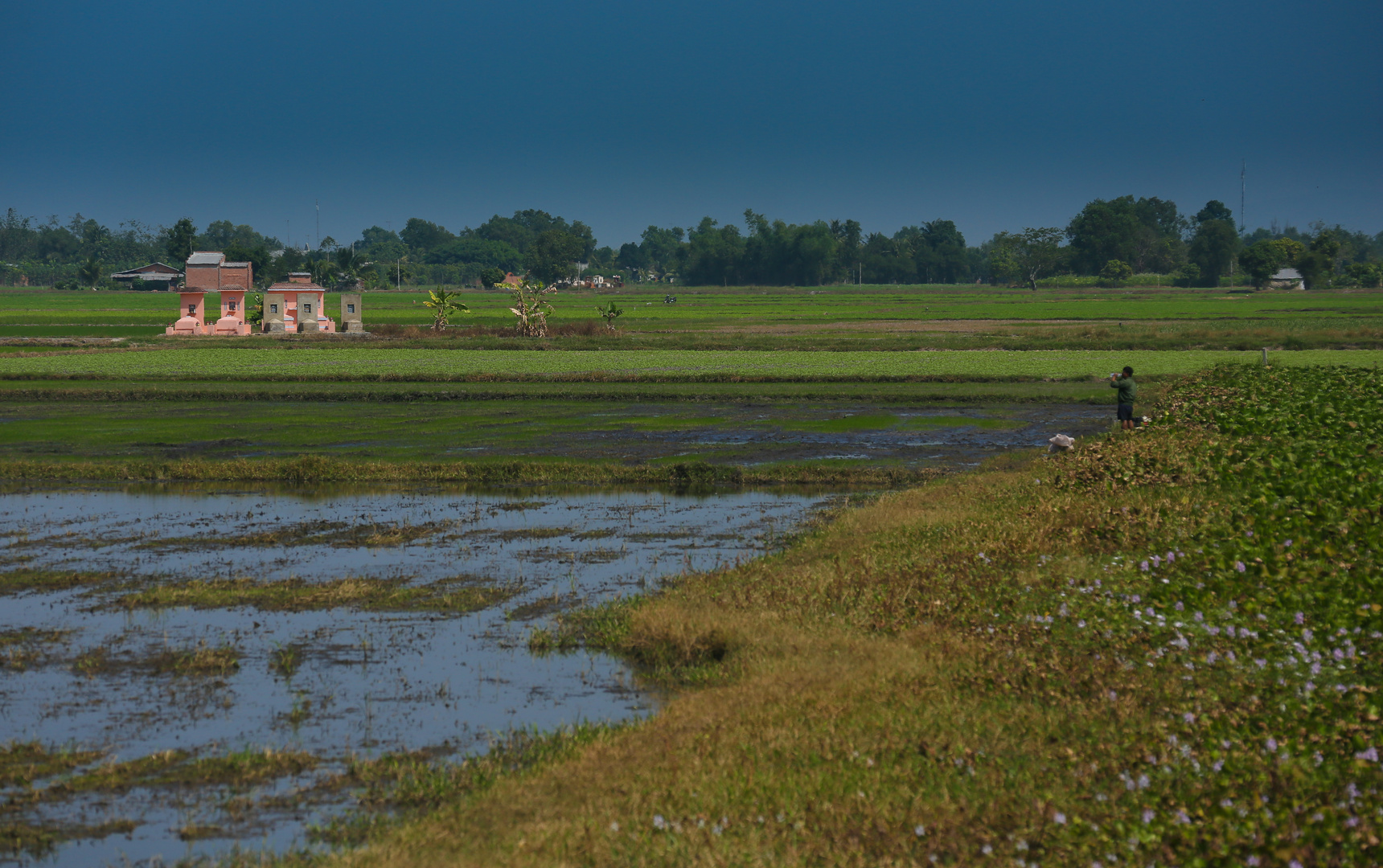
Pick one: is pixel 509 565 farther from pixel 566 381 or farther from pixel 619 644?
pixel 566 381

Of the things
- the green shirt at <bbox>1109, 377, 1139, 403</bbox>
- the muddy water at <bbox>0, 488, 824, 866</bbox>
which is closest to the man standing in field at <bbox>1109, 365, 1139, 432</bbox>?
the green shirt at <bbox>1109, 377, 1139, 403</bbox>

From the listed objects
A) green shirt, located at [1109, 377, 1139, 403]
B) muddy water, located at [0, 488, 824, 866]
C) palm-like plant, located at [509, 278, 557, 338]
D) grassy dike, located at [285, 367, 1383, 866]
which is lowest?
muddy water, located at [0, 488, 824, 866]

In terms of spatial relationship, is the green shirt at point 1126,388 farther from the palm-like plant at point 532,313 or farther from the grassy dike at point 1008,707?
the palm-like plant at point 532,313

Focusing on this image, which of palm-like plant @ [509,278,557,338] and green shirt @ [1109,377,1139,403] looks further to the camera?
palm-like plant @ [509,278,557,338]

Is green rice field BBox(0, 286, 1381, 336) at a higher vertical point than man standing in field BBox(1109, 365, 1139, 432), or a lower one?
higher

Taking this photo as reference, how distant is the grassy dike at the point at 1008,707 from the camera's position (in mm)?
7531

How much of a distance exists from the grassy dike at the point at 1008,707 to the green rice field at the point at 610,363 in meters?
39.7

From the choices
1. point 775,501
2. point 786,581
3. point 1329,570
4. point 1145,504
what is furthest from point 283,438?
point 1329,570

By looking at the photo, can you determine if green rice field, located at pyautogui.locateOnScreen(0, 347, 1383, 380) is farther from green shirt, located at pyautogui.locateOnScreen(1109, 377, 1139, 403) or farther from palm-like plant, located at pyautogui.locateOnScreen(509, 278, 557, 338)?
green shirt, located at pyautogui.locateOnScreen(1109, 377, 1139, 403)

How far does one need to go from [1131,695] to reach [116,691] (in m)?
9.88

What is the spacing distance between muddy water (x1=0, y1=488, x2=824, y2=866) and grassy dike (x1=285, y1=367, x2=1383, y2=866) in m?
1.40

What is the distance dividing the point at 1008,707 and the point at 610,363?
5385 centimetres

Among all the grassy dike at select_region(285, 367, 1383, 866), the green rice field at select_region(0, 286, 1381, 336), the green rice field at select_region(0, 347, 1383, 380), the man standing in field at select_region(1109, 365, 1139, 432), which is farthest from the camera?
the green rice field at select_region(0, 286, 1381, 336)

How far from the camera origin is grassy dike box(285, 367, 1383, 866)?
753 centimetres
